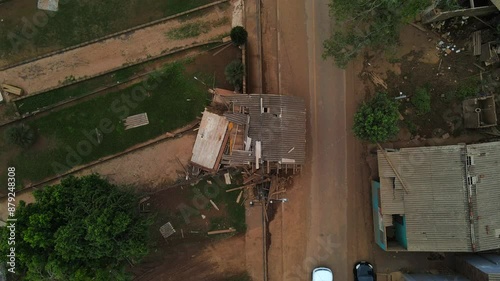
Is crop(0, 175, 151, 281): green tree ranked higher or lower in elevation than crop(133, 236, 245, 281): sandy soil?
higher

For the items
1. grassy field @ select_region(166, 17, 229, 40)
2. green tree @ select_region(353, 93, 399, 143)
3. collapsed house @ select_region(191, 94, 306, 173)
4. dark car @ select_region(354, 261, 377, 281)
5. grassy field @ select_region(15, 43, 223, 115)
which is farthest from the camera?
grassy field @ select_region(15, 43, 223, 115)

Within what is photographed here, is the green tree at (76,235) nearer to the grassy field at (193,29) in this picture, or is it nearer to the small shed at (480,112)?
the grassy field at (193,29)

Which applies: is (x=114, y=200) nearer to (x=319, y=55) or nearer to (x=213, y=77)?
(x=213, y=77)

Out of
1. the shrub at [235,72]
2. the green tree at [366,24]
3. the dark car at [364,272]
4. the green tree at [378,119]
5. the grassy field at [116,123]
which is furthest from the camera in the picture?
the grassy field at [116,123]

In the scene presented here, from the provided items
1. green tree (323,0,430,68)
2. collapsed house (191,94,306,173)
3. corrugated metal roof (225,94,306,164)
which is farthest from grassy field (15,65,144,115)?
green tree (323,0,430,68)

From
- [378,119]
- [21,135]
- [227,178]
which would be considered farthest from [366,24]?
[21,135]

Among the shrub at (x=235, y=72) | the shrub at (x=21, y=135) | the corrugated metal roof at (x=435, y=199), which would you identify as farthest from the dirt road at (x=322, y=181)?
the shrub at (x=21, y=135)

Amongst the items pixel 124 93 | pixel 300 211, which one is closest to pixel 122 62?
pixel 124 93

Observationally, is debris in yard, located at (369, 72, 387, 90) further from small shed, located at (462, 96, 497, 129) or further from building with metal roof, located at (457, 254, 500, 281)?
building with metal roof, located at (457, 254, 500, 281)
